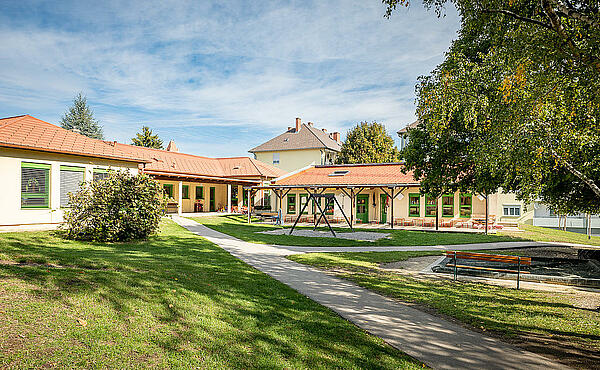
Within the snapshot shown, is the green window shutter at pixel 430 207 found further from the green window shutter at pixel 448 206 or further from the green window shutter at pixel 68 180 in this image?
the green window shutter at pixel 68 180

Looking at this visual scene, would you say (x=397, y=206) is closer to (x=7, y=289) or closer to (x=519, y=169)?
(x=519, y=169)

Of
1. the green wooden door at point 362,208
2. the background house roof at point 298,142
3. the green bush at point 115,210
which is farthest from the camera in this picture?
the background house roof at point 298,142

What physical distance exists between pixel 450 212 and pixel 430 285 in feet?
57.1

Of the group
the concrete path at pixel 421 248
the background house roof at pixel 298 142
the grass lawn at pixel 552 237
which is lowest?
the grass lawn at pixel 552 237

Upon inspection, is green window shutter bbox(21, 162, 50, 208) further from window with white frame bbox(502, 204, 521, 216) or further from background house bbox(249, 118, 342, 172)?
window with white frame bbox(502, 204, 521, 216)

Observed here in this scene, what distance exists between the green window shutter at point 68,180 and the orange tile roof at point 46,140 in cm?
89

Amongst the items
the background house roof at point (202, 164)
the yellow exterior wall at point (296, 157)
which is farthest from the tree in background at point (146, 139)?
the background house roof at point (202, 164)

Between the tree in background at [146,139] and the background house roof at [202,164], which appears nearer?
the background house roof at [202,164]

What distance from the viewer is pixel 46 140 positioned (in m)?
14.9

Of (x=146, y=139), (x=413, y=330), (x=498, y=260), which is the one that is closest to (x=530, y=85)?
(x=498, y=260)

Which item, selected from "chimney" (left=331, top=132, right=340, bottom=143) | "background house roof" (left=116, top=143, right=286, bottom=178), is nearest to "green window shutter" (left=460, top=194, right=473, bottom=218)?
"background house roof" (left=116, top=143, right=286, bottom=178)

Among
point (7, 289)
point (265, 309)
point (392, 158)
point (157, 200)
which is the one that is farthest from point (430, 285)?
point (392, 158)

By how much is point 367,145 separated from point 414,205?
1904 cm

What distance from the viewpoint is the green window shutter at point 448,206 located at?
24.5m
